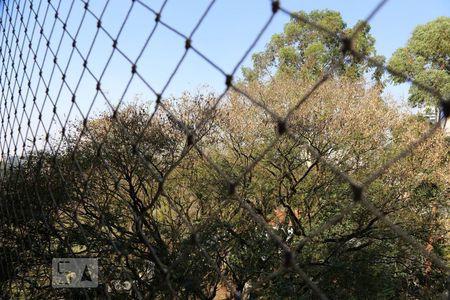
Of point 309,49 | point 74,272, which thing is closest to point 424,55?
point 309,49

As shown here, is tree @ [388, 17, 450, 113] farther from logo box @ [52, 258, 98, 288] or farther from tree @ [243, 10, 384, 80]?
logo box @ [52, 258, 98, 288]

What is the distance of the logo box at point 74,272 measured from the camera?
2968 millimetres

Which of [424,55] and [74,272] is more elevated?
[424,55]

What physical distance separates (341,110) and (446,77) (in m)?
1.64

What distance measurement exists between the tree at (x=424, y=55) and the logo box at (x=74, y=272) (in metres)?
3.87

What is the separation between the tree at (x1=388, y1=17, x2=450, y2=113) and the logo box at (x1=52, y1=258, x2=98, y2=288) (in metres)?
3.87

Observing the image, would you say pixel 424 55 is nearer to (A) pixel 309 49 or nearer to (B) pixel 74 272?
(A) pixel 309 49

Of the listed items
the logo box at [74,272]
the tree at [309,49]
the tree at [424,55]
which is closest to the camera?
the logo box at [74,272]

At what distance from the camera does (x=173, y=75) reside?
0.92 m

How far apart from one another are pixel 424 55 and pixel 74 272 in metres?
4.61

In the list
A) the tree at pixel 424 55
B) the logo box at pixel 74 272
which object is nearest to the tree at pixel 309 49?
the tree at pixel 424 55

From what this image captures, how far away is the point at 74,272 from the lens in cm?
328

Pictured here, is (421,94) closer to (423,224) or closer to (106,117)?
(423,224)

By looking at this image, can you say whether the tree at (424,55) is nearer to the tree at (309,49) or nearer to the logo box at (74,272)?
the tree at (309,49)
